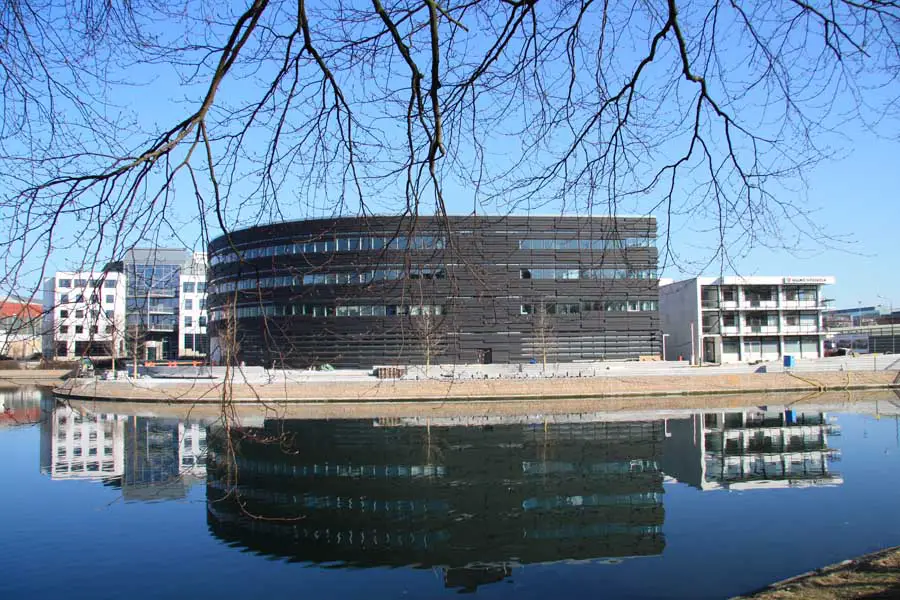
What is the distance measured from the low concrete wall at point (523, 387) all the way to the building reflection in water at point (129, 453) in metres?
7.78

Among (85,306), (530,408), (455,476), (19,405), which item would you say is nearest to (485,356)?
(530,408)

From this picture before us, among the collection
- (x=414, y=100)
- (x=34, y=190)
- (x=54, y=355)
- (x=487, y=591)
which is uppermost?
(x=414, y=100)

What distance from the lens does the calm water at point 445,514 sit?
11.0 metres

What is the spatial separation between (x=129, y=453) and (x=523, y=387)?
2454cm

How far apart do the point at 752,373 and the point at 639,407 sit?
47.9 ft

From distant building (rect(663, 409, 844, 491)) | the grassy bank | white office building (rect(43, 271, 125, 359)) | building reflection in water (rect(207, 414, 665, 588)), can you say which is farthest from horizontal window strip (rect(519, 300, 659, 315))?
white office building (rect(43, 271, 125, 359))

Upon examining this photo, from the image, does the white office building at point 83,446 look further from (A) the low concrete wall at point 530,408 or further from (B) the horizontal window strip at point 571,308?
(B) the horizontal window strip at point 571,308

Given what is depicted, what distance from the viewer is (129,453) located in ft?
77.3

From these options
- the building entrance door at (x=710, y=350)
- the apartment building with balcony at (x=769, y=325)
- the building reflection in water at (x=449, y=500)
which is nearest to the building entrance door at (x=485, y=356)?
the apartment building with balcony at (x=769, y=325)

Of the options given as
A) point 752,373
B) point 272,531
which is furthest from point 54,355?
point 752,373

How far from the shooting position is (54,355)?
579cm

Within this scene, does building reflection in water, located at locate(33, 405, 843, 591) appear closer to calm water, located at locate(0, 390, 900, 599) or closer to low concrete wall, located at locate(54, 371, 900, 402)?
calm water, located at locate(0, 390, 900, 599)

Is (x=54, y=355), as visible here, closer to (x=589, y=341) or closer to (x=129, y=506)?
(x=129, y=506)

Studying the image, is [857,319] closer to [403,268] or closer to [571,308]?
[571,308]
